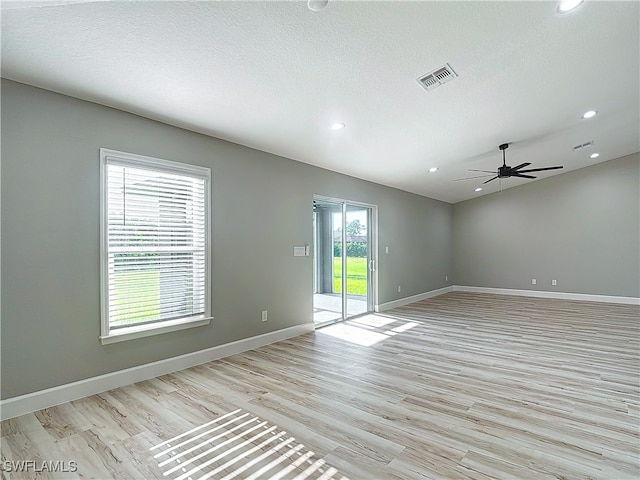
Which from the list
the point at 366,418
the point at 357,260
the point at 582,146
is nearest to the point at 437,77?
the point at 366,418

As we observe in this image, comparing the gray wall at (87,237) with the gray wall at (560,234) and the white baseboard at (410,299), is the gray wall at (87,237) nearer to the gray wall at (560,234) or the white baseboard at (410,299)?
the white baseboard at (410,299)

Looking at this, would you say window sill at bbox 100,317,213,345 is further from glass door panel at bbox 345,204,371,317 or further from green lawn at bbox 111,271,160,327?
glass door panel at bbox 345,204,371,317

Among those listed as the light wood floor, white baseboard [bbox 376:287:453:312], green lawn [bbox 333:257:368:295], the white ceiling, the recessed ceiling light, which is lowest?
the light wood floor

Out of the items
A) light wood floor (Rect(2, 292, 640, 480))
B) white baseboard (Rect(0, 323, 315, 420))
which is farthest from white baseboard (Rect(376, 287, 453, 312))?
white baseboard (Rect(0, 323, 315, 420))

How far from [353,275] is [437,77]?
3.97 metres

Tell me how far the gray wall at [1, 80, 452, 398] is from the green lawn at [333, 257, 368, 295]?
122cm

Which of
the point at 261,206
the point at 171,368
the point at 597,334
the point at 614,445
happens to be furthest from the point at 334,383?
the point at 597,334

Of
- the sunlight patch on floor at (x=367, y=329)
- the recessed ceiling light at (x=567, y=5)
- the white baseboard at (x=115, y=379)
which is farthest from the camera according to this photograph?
the sunlight patch on floor at (x=367, y=329)

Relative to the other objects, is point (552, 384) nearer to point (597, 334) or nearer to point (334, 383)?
point (334, 383)

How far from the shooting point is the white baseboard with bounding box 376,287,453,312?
697cm

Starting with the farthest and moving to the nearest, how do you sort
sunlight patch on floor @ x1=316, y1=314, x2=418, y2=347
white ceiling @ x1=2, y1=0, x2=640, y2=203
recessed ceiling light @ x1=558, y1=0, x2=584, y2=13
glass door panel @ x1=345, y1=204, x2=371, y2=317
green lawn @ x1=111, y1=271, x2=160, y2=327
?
glass door panel @ x1=345, y1=204, x2=371, y2=317, sunlight patch on floor @ x1=316, y1=314, x2=418, y2=347, green lawn @ x1=111, y1=271, x2=160, y2=327, recessed ceiling light @ x1=558, y1=0, x2=584, y2=13, white ceiling @ x1=2, y1=0, x2=640, y2=203

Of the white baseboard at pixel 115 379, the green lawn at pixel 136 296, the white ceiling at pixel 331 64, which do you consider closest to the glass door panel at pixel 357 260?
the white ceiling at pixel 331 64

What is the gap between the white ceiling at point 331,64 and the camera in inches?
87.5

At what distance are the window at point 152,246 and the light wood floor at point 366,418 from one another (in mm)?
643
